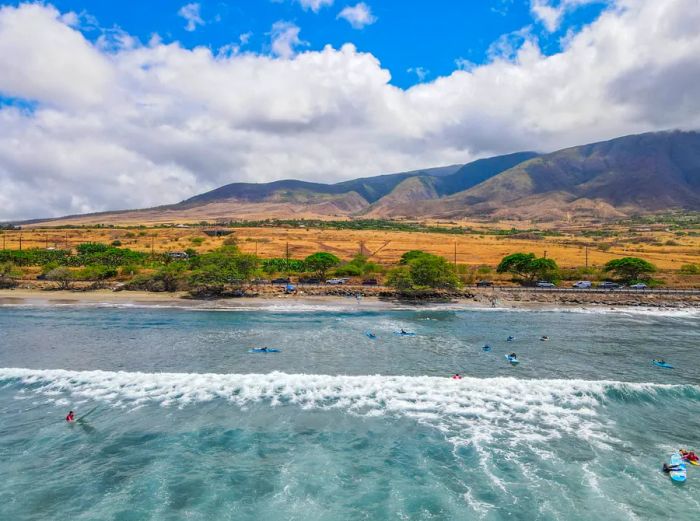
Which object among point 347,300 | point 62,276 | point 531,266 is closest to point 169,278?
point 62,276

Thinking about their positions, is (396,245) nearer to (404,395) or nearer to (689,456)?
(404,395)

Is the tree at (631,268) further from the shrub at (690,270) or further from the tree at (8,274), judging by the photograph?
the tree at (8,274)

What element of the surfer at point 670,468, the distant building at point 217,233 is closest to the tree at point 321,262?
the surfer at point 670,468

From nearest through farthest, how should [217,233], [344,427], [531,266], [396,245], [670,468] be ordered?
[670,468], [344,427], [531,266], [396,245], [217,233]

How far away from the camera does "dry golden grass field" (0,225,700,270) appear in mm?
131375

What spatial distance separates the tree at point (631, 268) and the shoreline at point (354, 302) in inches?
364

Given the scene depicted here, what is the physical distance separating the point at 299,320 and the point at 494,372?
3273cm

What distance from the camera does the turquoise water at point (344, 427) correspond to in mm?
23312

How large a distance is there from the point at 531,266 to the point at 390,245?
73.7 meters

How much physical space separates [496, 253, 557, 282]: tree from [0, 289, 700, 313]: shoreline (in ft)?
35.4

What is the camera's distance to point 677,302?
82.4 m

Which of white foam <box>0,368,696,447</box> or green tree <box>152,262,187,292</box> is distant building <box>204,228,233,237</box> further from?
white foam <box>0,368,696,447</box>

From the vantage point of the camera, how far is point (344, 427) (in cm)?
3134

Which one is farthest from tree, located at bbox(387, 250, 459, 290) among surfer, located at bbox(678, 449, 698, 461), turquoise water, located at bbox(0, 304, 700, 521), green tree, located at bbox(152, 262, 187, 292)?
surfer, located at bbox(678, 449, 698, 461)
